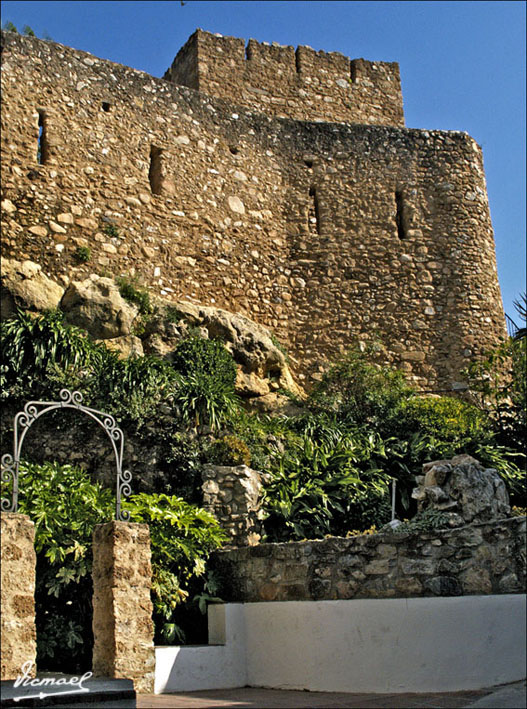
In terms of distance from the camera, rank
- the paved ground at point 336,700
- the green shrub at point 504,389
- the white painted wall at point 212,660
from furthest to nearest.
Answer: the green shrub at point 504,389 < the white painted wall at point 212,660 < the paved ground at point 336,700

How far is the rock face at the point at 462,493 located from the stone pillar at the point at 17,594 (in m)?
4.53

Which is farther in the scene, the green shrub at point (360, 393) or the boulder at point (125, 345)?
the green shrub at point (360, 393)

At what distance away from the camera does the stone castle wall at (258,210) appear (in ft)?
44.4

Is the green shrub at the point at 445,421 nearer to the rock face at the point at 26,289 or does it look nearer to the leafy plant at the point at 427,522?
the leafy plant at the point at 427,522

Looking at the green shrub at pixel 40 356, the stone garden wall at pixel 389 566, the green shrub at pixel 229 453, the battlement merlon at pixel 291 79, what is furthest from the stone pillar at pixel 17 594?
the battlement merlon at pixel 291 79

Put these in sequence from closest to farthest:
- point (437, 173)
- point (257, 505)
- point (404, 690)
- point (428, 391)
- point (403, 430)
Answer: point (404, 690) < point (257, 505) < point (403, 430) < point (428, 391) < point (437, 173)

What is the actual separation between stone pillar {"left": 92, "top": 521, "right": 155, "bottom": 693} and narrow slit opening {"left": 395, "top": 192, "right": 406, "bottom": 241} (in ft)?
34.2

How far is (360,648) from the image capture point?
753cm

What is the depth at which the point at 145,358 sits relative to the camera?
39.5 feet

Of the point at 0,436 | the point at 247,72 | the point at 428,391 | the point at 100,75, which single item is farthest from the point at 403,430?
the point at 247,72

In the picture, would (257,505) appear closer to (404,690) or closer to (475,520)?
(475,520)

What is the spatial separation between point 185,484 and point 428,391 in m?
6.43

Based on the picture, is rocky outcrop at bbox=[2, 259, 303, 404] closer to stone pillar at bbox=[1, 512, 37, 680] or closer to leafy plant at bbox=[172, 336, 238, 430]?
leafy plant at bbox=[172, 336, 238, 430]


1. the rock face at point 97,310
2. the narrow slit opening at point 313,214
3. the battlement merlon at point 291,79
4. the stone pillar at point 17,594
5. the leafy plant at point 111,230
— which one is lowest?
the stone pillar at point 17,594
